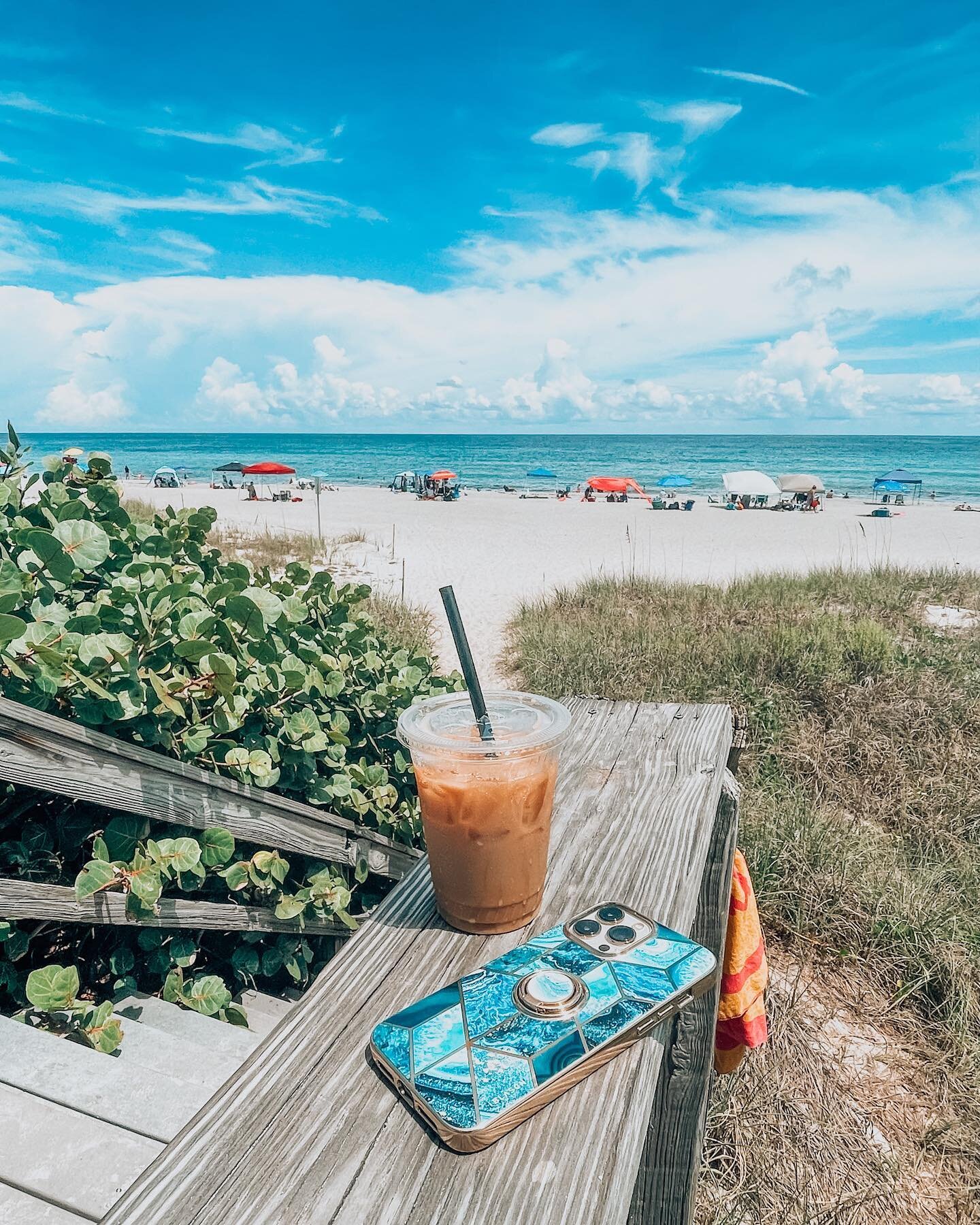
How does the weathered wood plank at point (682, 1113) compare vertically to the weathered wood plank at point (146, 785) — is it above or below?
below

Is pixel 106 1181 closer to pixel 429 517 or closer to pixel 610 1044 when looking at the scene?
pixel 610 1044

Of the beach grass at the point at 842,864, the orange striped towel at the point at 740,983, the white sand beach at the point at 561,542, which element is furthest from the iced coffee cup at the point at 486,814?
the white sand beach at the point at 561,542

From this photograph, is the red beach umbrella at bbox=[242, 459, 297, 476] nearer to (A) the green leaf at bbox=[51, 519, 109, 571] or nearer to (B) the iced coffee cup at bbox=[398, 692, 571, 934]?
(A) the green leaf at bbox=[51, 519, 109, 571]

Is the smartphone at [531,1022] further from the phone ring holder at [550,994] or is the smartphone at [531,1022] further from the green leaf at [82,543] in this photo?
the green leaf at [82,543]

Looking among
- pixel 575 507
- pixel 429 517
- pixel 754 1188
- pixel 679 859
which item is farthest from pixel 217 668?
pixel 575 507

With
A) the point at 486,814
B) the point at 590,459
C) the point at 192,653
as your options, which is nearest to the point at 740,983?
the point at 486,814

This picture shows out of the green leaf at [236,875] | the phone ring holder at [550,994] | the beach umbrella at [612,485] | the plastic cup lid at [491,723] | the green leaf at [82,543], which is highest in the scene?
the green leaf at [82,543]

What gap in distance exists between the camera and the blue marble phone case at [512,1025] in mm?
840

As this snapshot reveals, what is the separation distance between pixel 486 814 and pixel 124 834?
833mm

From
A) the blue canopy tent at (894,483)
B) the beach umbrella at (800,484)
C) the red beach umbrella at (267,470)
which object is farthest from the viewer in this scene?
the red beach umbrella at (267,470)

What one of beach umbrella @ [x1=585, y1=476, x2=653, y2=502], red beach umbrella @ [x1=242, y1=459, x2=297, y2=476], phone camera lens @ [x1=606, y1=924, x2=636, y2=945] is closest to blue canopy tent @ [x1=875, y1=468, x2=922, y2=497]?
beach umbrella @ [x1=585, y1=476, x2=653, y2=502]

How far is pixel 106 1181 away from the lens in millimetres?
1271

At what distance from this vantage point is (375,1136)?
828 mm

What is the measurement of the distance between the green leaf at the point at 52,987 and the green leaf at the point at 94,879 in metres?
0.22
